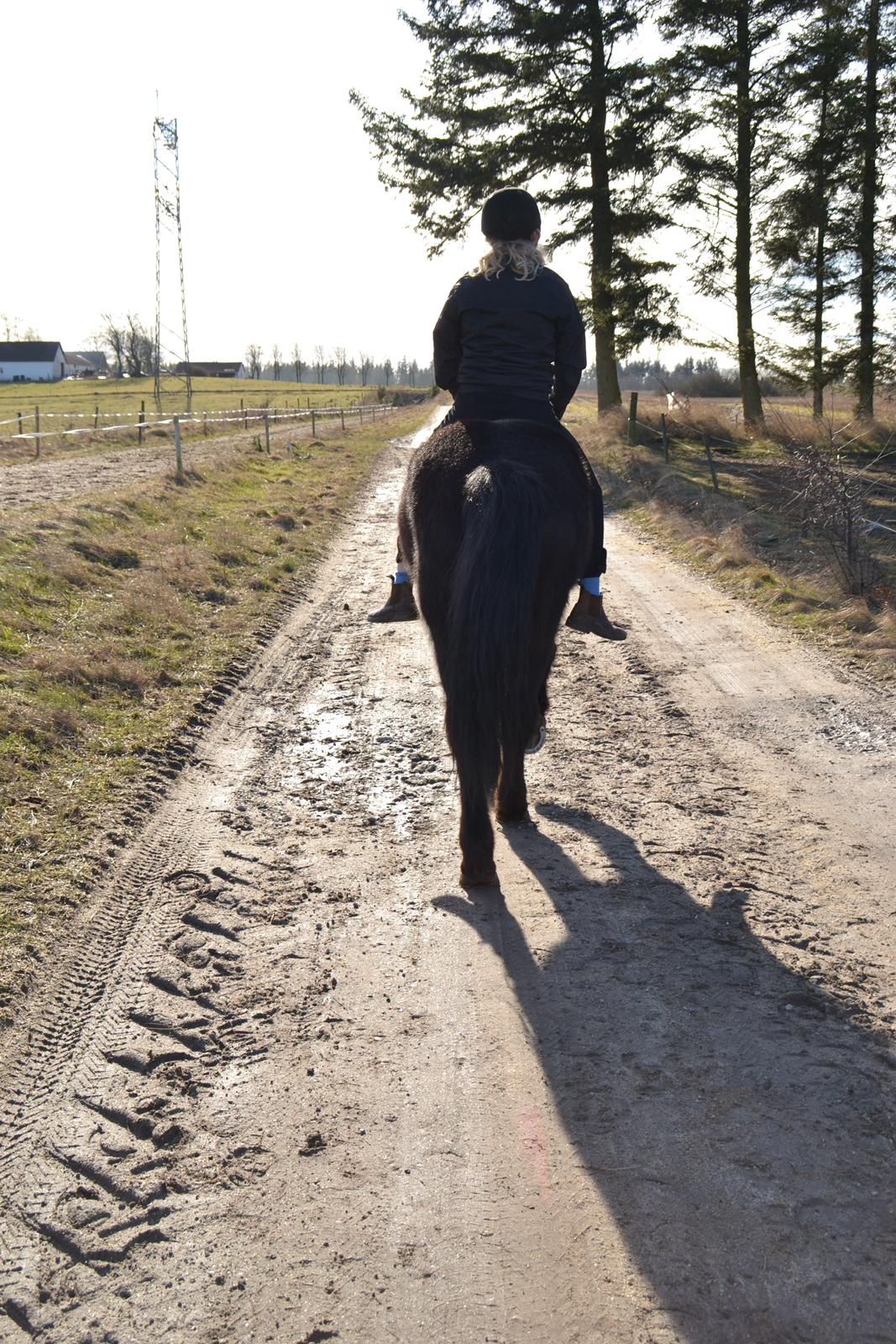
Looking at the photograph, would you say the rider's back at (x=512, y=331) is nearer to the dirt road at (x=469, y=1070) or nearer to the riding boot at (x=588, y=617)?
the riding boot at (x=588, y=617)

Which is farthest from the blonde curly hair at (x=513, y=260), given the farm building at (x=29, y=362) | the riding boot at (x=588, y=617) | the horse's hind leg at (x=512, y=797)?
the farm building at (x=29, y=362)

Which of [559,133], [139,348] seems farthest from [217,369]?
[559,133]

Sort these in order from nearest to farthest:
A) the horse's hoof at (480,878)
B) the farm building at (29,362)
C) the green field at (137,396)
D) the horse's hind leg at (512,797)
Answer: the horse's hoof at (480,878)
the horse's hind leg at (512,797)
the green field at (137,396)
the farm building at (29,362)

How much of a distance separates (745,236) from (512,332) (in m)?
23.3

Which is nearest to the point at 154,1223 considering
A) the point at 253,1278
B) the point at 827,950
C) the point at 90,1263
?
the point at 90,1263

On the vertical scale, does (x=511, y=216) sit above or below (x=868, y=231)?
below

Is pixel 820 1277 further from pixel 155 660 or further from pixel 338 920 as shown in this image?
pixel 155 660

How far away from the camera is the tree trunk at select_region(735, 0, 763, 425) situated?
78.6 ft

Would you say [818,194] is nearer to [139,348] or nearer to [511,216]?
[511,216]

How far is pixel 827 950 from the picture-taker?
12.3 ft

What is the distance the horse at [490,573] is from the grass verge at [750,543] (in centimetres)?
408

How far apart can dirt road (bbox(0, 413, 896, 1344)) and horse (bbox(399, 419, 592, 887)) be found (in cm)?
64

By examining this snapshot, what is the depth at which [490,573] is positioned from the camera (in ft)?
12.9

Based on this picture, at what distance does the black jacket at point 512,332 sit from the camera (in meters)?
4.75
